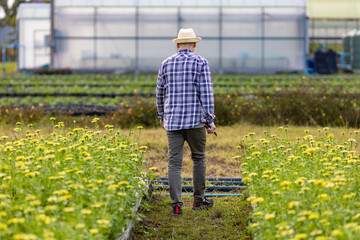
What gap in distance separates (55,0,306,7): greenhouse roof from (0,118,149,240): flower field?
19.6 meters

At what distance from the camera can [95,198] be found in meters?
3.27

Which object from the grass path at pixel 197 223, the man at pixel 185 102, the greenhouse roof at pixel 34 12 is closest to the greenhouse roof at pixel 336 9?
the greenhouse roof at pixel 34 12

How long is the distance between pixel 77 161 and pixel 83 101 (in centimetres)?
919

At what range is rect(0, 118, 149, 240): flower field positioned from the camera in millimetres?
2893

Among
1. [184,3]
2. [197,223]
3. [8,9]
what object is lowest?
[197,223]

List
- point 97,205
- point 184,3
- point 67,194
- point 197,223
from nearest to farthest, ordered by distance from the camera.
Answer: point 97,205 < point 67,194 < point 197,223 < point 184,3

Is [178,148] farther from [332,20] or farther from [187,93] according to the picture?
[332,20]

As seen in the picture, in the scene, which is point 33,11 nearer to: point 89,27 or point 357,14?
point 89,27

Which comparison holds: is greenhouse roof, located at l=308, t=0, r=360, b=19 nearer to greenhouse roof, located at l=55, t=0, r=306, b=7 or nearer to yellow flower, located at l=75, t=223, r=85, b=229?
greenhouse roof, located at l=55, t=0, r=306, b=7

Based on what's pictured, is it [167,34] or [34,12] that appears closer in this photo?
[167,34]

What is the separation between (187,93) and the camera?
486 cm

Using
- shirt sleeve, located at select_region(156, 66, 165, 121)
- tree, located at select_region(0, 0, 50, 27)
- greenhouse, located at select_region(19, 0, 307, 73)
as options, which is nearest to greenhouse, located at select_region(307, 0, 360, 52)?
greenhouse, located at select_region(19, 0, 307, 73)

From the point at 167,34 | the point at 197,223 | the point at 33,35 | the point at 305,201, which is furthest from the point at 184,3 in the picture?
the point at 305,201

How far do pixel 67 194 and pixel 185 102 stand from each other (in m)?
1.85
